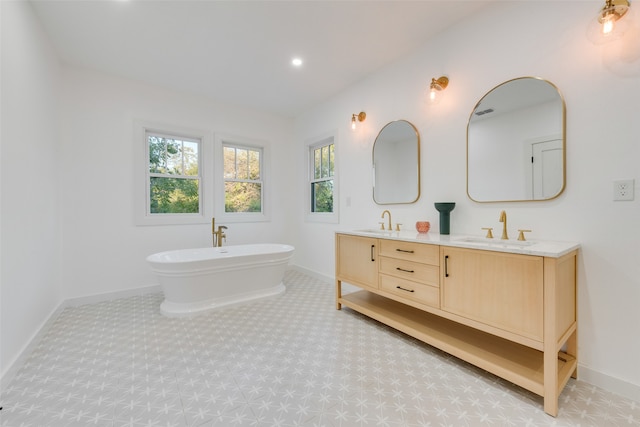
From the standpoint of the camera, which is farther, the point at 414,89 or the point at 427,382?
the point at 414,89

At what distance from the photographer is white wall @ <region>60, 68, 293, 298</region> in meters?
2.81

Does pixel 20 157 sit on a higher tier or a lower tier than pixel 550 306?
higher

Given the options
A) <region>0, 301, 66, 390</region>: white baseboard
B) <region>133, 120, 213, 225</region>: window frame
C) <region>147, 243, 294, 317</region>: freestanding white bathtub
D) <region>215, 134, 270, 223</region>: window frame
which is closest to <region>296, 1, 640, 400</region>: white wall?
<region>147, 243, 294, 317</region>: freestanding white bathtub

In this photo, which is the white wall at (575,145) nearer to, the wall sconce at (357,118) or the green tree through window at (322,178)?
the wall sconce at (357,118)

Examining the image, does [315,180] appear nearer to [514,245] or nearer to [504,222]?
[504,222]

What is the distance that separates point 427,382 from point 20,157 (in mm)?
3039

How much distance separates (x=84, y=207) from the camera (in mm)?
2881

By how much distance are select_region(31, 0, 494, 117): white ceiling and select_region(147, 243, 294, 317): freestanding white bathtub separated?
203 centimetres

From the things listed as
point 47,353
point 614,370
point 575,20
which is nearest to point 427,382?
point 614,370

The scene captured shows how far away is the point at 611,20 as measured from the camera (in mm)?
1442

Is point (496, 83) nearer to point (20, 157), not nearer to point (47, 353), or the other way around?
point (20, 157)

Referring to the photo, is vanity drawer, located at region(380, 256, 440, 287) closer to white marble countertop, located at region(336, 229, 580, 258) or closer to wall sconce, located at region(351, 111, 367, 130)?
white marble countertop, located at region(336, 229, 580, 258)

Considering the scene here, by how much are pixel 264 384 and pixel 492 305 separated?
142cm

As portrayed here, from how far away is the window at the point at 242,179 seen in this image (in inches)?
154
